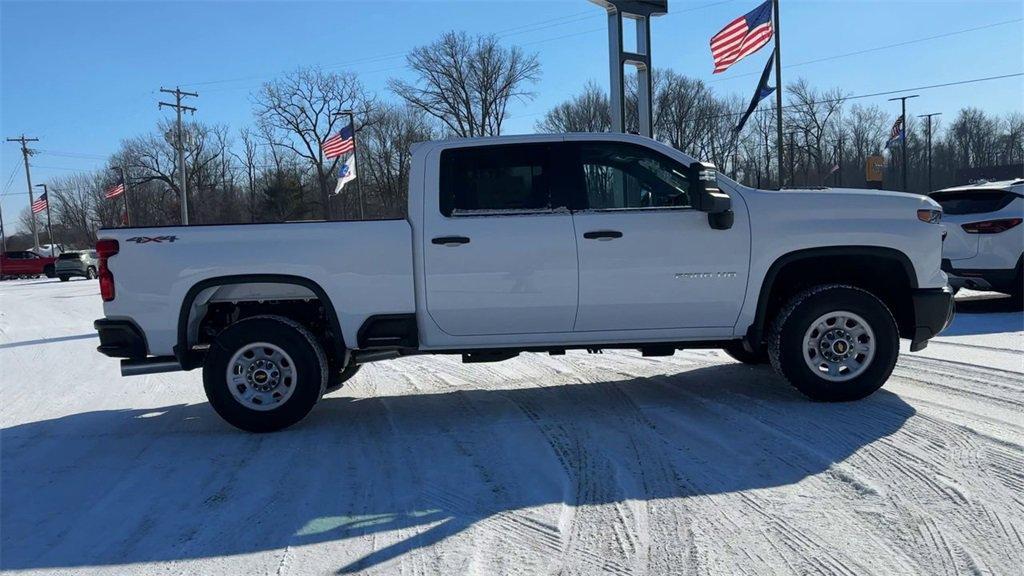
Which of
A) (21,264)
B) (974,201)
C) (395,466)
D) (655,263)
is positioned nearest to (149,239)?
Result: (395,466)

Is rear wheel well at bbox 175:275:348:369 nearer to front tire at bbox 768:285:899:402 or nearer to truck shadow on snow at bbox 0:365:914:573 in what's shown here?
truck shadow on snow at bbox 0:365:914:573

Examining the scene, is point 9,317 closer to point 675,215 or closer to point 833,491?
point 675,215

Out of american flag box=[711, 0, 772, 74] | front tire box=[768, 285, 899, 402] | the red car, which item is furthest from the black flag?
the red car

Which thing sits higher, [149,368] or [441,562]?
[149,368]

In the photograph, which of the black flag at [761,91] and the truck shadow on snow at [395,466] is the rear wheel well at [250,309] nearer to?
the truck shadow on snow at [395,466]

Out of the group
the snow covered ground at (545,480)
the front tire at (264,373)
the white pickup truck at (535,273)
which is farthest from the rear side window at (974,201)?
the front tire at (264,373)

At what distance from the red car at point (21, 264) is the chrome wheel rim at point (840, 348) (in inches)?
1870

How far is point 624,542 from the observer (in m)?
3.41

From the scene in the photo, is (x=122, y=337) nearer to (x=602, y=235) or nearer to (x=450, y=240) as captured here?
(x=450, y=240)

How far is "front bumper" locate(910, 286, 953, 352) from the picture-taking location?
5441 millimetres

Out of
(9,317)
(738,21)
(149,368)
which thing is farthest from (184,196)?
(149,368)

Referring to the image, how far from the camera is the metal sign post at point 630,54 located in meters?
12.0

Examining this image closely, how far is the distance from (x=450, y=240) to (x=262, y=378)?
1717mm

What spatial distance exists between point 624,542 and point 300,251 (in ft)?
10.1
